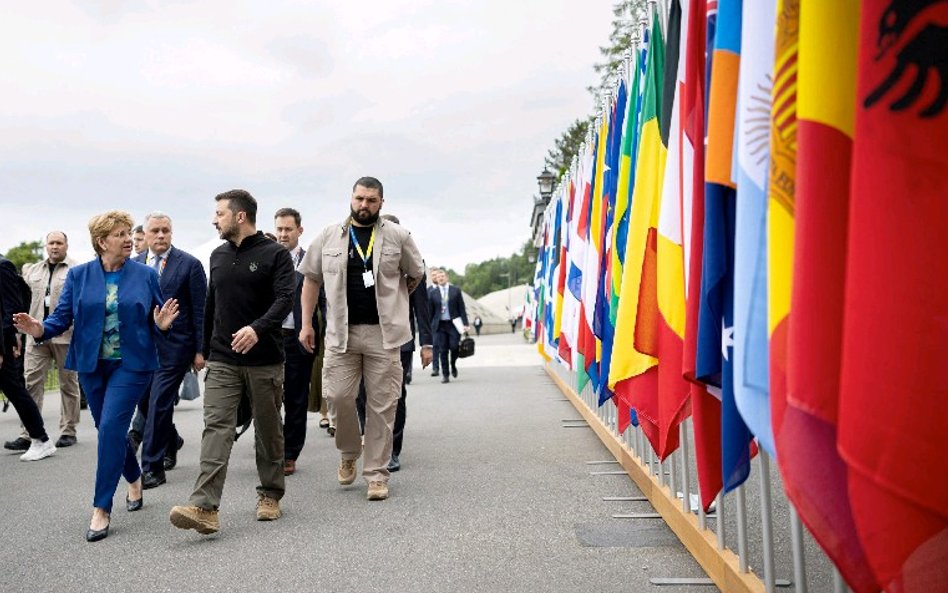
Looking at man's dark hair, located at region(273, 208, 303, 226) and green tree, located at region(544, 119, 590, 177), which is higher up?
green tree, located at region(544, 119, 590, 177)

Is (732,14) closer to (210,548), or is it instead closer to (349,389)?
(210,548)

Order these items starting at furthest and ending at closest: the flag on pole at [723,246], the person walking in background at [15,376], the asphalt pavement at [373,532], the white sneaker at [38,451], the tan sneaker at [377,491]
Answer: the white sneaker at [38,451]
the person walking in background at [15,376]
the tan sneaker at [377,491]
the asphalt pavement at [373,532]
the flag on pole at [723,246]

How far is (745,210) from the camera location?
2.09m

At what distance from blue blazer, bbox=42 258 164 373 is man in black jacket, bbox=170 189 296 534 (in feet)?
1.31

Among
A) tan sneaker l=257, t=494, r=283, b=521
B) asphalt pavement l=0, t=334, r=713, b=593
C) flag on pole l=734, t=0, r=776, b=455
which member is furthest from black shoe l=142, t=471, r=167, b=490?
flag on pole l=734, t=0, r=776, b=455

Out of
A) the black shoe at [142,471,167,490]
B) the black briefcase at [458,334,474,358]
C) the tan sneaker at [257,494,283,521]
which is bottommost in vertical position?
the black shoe at [142,471,167,490]

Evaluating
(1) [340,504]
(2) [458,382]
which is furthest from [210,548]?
(2) [458,382]

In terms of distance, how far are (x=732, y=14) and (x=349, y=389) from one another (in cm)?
429

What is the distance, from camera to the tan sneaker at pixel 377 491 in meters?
5.77

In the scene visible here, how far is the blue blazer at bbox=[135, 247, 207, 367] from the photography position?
6672 millimetres

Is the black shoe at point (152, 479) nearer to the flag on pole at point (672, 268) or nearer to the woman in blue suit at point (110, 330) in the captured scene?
the woman in blue suit at point (110, 330)

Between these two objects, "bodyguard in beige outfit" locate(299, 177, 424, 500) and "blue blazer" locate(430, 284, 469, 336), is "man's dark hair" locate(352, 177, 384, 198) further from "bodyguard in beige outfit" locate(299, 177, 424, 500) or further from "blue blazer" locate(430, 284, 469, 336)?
"blue blazer" locate(430, 284, 469, 336)

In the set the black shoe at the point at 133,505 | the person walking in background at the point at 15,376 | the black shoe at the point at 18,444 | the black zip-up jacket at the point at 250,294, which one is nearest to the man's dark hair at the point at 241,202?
the black zip-up jacket at the point at 250,294

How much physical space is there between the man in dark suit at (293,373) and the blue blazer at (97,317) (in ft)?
5.62
